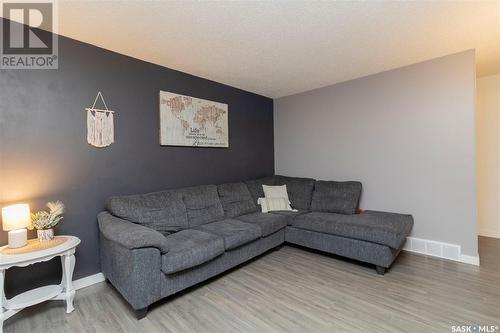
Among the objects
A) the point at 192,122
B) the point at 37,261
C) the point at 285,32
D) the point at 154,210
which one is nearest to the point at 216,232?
the point at 154,210

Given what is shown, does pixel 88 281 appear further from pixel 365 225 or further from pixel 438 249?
pixel 438 249

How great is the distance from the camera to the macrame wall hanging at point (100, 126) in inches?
93.8

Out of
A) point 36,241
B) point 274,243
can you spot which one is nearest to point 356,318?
point 274,243

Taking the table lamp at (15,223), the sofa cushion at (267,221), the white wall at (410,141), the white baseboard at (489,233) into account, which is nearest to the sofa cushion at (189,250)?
the sofa cushion at (267,221)

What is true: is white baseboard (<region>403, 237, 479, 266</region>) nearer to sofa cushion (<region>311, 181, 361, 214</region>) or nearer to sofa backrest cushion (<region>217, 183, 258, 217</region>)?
sofa cushion (<region>311, 181, 361, 214</region>)

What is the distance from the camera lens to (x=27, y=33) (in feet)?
6.82

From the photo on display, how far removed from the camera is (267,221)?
2986mm

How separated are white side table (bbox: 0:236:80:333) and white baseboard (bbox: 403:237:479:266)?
3.73 meters

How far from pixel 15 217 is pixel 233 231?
1816mm

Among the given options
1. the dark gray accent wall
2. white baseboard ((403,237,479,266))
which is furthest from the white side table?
white baseboard ((403,237,479,266))

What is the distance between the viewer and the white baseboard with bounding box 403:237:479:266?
8.75 ft

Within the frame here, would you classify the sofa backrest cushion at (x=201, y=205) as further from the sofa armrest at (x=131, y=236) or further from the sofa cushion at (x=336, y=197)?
the sofa cushion at (x=336, y=197)

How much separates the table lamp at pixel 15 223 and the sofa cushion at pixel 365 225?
2741mm

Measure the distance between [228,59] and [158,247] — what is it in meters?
2.18
